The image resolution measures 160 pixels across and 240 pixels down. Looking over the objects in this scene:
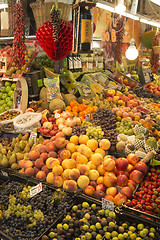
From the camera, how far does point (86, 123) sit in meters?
3.36

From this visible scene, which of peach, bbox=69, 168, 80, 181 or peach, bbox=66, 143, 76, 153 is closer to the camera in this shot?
peach, bbox=69, 168, 80, 181

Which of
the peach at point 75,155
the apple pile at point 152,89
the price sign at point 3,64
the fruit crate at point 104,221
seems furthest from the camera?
the apple pile at point 152,89

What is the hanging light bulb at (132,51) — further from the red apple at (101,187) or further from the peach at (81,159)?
the red apple at (101,187)

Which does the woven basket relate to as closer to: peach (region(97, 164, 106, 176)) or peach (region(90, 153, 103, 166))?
peach (region(90, 153, 103, 166))

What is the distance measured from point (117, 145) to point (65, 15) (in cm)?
270

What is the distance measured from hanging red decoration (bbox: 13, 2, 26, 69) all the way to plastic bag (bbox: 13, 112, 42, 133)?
3.00 feet

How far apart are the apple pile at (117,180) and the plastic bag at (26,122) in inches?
62.2

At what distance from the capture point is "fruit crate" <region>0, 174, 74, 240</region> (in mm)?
1893

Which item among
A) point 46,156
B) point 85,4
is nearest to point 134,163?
point 46,156

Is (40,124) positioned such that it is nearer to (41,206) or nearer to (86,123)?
(86,123)

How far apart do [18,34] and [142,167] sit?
2774 mm

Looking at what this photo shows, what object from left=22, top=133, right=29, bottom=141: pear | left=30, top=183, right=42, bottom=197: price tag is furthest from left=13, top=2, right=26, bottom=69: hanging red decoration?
left=30, top=183, right=42, bottom=197: price tag

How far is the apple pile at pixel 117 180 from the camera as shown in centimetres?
219

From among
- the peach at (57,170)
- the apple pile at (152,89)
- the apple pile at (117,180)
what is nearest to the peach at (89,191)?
the apple pile at (117,180)
